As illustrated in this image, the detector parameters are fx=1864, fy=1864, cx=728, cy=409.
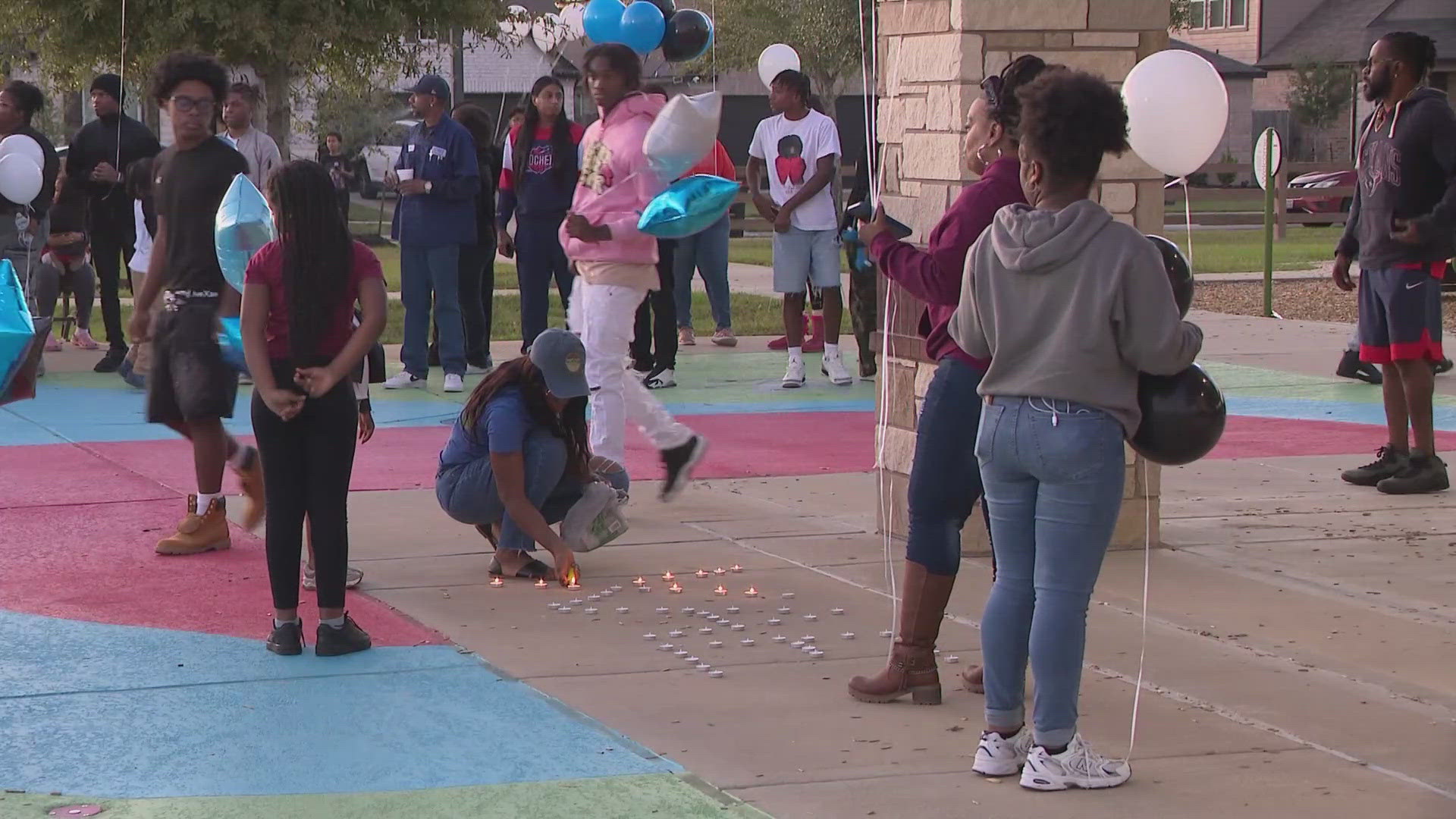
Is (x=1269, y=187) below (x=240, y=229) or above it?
above

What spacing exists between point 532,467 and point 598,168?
4.49ft

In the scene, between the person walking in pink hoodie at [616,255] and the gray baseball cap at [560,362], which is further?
the person walking in pink hoodie at [616,255]

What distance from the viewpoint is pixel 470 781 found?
4.59 m

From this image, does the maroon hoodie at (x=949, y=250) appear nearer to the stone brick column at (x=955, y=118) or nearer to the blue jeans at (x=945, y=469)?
the blue jeans at (x=945, y=469)

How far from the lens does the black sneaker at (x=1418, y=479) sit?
8.59 metres

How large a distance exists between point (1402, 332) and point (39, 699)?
20.3 ft

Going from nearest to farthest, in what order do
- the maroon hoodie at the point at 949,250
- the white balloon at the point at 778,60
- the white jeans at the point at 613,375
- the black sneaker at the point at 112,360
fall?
A: the maroon hoodie at the point at 949,250, the white jeans at the point at 613,375, the black sneaker at the point at 112,360, the white balloon at the point at 778,60

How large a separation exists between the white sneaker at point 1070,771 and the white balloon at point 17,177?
8839 mm

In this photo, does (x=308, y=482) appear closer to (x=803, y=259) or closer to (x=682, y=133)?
(x=682, y=133)

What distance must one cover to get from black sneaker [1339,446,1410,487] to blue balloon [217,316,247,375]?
516 cm

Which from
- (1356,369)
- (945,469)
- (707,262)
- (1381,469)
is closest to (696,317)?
(707,262)

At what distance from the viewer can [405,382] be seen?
12.3 meters

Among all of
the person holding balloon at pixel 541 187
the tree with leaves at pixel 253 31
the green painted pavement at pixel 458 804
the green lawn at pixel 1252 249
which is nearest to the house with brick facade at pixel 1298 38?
the green lawn at pixel 1252 249

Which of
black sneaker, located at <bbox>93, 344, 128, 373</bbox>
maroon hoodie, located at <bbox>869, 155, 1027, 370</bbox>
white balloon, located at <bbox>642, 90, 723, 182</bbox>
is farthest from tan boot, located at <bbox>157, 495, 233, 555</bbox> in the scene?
black sneaker, located at <bbox>93, 344, 128, 373</bbox>
